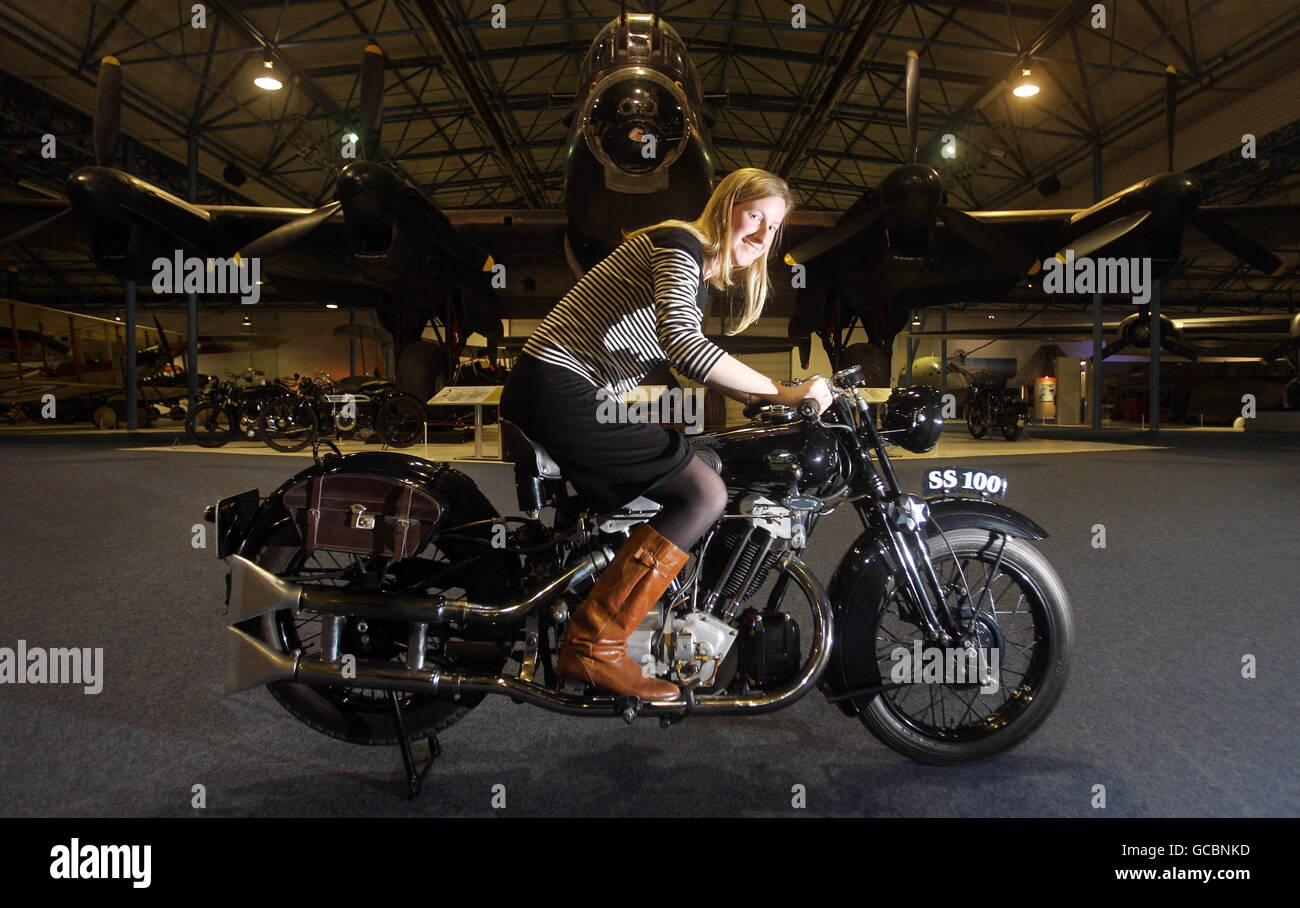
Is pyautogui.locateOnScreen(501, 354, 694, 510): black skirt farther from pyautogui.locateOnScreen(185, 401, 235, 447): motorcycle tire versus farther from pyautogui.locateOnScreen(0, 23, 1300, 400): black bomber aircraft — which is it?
pyautogui.locateOnScreen(185, 401, 235, 447): motorcycle tire

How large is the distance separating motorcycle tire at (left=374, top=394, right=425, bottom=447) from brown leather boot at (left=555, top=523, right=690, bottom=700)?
271 inches

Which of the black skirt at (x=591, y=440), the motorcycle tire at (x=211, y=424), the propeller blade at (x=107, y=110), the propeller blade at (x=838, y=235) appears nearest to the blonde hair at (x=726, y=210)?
the black skirt at (x=591, y=440)

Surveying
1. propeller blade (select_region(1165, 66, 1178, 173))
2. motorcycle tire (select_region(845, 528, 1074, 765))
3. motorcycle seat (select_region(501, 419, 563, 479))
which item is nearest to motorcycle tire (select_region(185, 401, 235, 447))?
motorcycle seat (select_region(501, 419, 563, 479))

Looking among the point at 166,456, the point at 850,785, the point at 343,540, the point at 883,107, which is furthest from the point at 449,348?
the point at 883,107

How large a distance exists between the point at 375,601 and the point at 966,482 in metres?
1.52

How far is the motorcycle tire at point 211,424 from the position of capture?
8148 millimetres

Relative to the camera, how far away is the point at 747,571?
152cm

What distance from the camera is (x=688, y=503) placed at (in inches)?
54.7

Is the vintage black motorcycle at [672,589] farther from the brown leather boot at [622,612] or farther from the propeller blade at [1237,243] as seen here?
the propeller blade at [1237,243]

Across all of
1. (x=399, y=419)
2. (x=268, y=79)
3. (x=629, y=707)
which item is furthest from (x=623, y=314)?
(x=268, y=79)

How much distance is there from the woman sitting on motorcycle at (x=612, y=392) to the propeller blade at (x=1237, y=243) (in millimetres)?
7979

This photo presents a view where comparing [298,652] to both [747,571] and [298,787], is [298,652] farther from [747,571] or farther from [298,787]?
[747,571]

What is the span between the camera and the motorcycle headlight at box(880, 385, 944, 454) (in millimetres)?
1545
